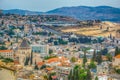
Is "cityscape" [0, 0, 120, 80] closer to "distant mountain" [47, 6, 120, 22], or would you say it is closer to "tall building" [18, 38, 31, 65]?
"tall building" [18, 38, 31, 65]

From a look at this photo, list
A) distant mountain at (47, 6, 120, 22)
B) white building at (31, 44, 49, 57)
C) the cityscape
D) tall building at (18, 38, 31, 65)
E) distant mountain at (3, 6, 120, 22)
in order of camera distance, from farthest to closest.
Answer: distant mountain at (3, 6, 120, 22)
distant mountain at (47, 6, 120, 22)
white building at (31, 44, 49, 57)
tall building at (18, 38, 31, 65)
the cityscape

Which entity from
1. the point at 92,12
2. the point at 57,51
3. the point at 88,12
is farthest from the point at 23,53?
the point at 88,12

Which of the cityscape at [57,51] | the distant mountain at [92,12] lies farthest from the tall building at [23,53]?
the distant mountain at [92,12]

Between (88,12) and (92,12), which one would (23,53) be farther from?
(88,12)

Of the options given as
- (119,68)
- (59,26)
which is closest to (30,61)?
(119,68)

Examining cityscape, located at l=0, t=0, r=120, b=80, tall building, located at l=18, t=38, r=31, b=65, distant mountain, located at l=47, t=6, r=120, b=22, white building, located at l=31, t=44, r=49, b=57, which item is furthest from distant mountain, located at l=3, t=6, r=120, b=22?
tall building, located at l=18, t=38, r=31, b=65

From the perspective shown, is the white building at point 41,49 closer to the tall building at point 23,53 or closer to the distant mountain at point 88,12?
the tall building at point 23,53
